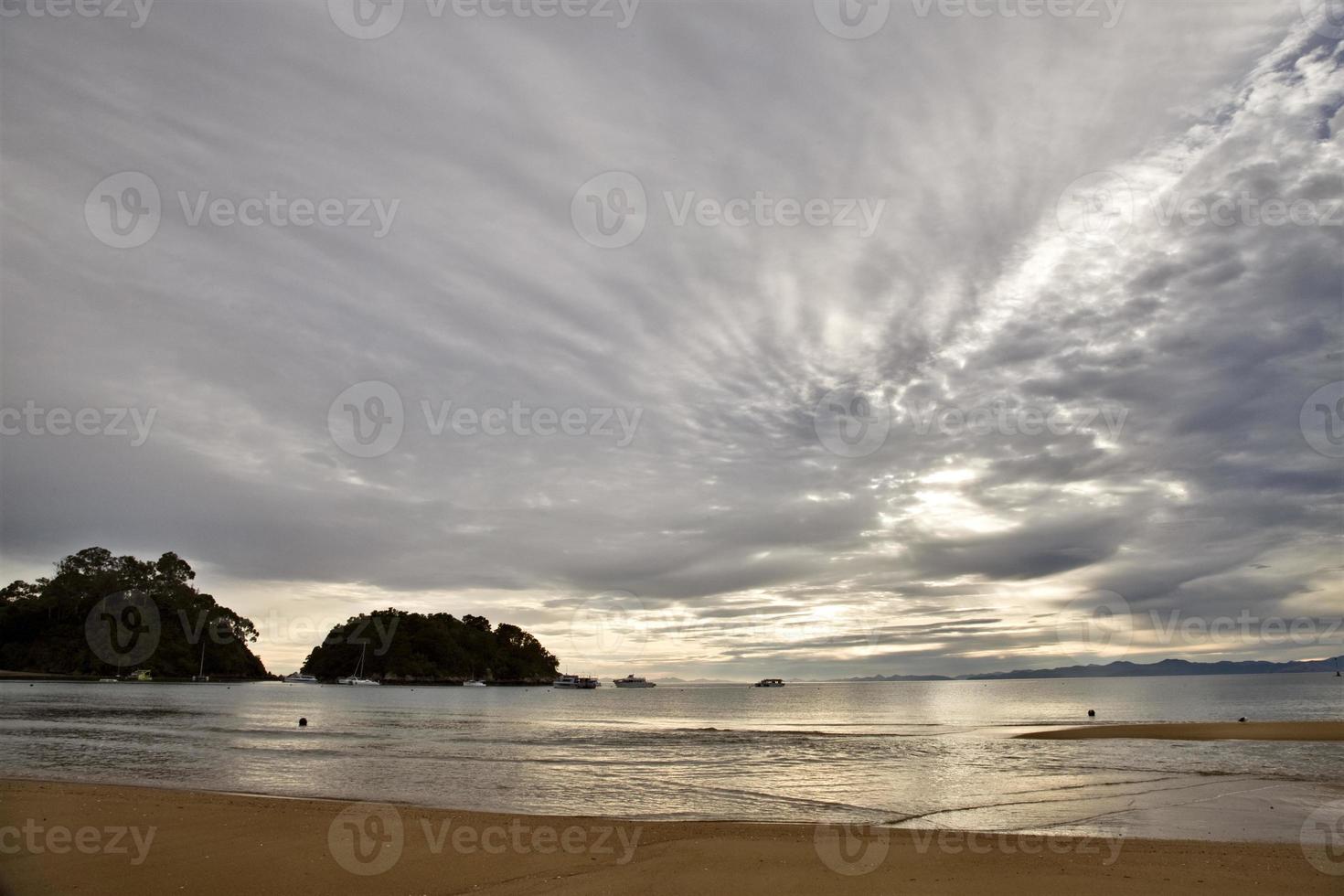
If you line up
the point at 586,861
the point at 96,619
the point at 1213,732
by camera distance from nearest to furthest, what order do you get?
the point at 586,861, the point at 1213,732, the point at 96,619

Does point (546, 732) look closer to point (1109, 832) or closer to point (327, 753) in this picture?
point (327, 753)

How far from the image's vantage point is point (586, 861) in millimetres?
13297

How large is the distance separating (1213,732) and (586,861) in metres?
57.0

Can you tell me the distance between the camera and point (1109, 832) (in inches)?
701

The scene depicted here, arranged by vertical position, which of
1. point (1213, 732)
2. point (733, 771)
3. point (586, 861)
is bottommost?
point (733, 771)

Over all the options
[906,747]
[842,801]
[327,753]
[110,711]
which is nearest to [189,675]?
[110,711]

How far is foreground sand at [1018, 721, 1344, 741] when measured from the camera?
4872cm

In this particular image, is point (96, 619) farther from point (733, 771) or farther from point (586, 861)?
point (586, 861)

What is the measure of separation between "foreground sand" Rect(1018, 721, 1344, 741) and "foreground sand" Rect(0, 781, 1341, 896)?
42.8 m

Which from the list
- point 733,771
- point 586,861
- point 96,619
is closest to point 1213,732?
point 733,771

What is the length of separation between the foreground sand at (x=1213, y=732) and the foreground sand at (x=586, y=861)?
42773 millimetres

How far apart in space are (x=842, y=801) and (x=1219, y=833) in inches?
388

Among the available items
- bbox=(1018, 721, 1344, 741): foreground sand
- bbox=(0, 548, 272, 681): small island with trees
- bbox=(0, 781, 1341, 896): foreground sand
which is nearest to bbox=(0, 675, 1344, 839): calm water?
bbox=(1018, 721, 1344, 741): foreground sand

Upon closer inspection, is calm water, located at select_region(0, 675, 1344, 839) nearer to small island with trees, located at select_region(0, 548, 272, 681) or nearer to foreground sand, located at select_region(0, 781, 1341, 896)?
foreground sand, located at select_region(0, 781, 1341, 896)
